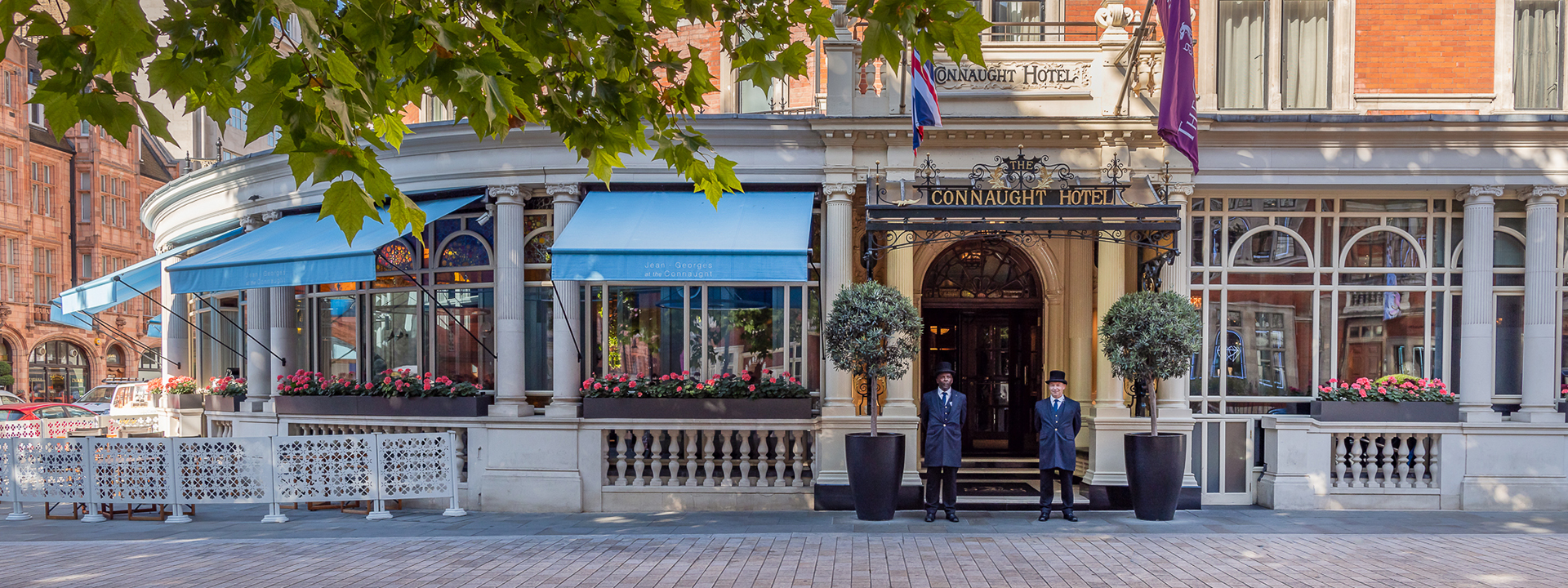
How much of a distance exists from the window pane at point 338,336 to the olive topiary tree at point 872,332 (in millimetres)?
6816

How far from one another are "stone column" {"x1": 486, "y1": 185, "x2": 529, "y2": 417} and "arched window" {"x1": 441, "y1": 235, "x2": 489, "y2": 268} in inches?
42.7

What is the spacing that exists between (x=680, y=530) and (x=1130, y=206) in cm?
551

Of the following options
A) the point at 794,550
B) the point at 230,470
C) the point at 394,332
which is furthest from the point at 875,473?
the point at 394,332

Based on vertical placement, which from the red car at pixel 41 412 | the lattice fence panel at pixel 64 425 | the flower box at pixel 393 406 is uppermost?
the flower box at pixel 393 406

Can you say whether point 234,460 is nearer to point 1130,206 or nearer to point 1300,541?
point 1130,206

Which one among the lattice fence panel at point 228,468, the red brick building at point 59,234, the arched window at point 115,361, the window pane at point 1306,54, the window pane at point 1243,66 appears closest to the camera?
the lattice fence panel at point 228,468

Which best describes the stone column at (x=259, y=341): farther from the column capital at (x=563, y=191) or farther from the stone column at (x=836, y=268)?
the stone column at (x=836, y=268)

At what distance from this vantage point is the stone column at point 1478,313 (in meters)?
10.5

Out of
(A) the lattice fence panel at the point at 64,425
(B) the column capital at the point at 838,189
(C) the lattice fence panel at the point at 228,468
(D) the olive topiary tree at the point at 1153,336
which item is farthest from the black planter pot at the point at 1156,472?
(A) the lattice fence panel at the point at 64,425

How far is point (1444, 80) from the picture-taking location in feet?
36.5

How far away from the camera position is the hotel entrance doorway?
12359 millimetres

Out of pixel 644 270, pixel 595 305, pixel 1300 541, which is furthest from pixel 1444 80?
pixel 595 305

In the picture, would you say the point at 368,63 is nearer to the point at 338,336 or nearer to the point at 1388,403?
the point at 338,336

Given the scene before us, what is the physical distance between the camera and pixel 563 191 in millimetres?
10773
